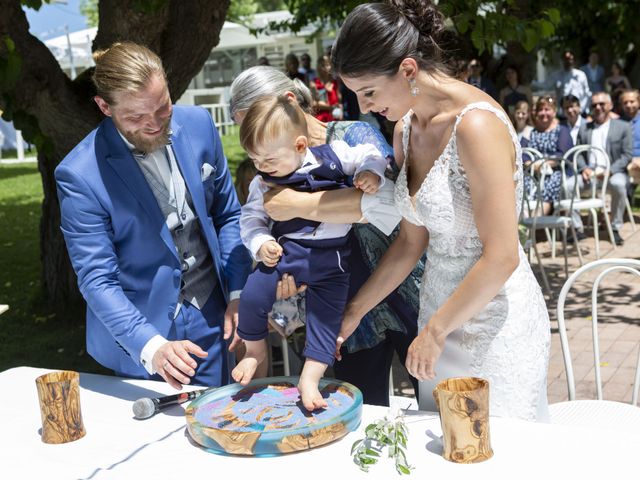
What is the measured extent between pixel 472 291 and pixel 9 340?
581 centimetres

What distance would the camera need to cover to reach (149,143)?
8.73ft

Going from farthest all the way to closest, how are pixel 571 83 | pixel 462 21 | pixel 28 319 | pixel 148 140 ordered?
pixel 571 83
pixel 28 319
pixel 462 21
pixel 148 140

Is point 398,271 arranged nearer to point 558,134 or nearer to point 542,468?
point 542,468

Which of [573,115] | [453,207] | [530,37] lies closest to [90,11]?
[573,115]

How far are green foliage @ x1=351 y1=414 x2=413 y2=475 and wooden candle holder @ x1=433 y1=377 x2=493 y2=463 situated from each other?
0.10 meters

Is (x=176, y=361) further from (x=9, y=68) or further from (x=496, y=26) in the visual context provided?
(x=496, y=26)

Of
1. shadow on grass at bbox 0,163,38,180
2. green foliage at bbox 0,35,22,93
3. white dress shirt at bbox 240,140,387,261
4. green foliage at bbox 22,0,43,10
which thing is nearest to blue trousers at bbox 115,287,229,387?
white dress shirt at bbox 240,140,387,261

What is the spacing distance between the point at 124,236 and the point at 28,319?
5.23m

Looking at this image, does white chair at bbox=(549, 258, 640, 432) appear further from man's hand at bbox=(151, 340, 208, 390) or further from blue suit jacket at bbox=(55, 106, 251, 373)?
man's hand at bbox=(151, 340, 208, 390)

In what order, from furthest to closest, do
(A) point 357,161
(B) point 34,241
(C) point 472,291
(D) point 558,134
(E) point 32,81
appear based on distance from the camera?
(B) point 34,241, (D) point 558,134, (E) point 32,81, (A) point 357,161, (C) point 472,291

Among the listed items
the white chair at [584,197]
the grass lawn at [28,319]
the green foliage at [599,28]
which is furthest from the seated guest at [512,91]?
the grass lawn at [28,319]

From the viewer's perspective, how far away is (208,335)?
2904 mm

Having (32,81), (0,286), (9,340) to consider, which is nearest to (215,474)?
(32,81)

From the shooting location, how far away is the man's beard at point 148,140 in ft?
8.64
